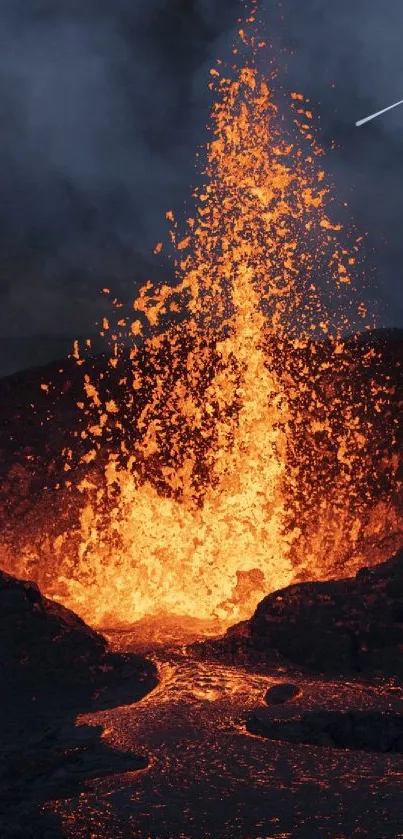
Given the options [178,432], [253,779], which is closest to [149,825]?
[253,779]

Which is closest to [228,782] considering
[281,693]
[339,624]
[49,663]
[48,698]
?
[281,693]

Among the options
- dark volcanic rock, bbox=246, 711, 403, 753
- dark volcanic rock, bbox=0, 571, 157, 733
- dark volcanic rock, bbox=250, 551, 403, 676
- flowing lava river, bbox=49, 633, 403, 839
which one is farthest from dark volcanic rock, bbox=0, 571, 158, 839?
dark volcanic rock, bbox=250, 551, 403, 676

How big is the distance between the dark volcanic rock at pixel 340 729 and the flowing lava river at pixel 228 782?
0.43ft

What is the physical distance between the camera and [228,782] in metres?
5.87

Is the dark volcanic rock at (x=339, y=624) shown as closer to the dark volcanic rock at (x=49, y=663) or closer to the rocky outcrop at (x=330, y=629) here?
the rocky outcrop at (x=330, y=629)

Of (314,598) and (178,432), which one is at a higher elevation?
(178,432)

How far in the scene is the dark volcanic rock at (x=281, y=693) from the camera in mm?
7668

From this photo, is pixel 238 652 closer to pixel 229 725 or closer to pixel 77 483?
pixel 229 725

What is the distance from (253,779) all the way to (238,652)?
11.2ft

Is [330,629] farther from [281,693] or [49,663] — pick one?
[49,663]

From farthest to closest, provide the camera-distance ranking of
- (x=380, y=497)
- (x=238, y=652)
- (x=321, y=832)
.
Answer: (x=380, y=497) < (x=238, y=652) < (x=321, y=832)

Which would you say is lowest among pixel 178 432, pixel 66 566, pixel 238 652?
pixel 238 652

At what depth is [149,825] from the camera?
17.2 feet

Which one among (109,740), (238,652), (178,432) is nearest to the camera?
(109,740)
